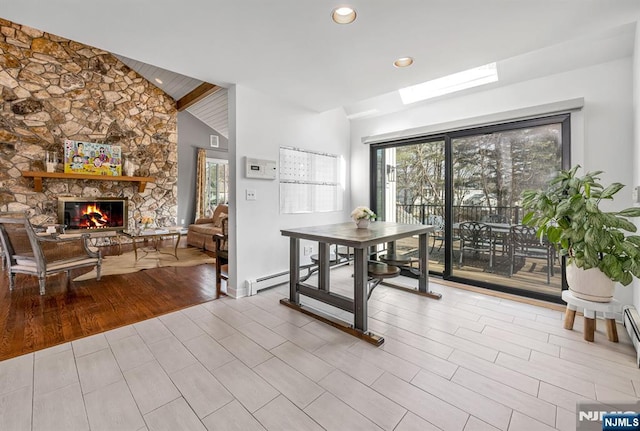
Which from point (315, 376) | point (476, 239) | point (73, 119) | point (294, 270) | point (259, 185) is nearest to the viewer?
point (315, 376)

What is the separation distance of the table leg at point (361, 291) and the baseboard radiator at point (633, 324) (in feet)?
5.93

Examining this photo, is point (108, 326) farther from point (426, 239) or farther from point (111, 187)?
point (111, 187)

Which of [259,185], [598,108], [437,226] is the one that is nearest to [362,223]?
[259,185]

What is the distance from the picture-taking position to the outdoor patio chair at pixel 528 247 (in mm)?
3027

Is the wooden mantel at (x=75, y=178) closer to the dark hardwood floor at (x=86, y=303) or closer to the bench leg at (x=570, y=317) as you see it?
the dark hardwood floor at (x=86, y=303)

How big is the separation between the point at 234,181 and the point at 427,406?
2.58 m

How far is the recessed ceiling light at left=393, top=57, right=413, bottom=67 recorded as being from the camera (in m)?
2.43

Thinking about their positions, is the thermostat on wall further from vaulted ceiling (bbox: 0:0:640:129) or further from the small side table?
the small side table

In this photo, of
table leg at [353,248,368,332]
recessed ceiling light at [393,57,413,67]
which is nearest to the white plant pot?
table leg at [353,248,368,332]

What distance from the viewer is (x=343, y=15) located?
6.03 feet

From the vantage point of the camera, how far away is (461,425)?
4.42 feet

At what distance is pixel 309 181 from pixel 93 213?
194 inches

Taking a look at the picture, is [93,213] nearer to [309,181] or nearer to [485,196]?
[309,181]

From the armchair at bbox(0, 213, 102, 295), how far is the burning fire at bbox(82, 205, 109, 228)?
100 inches
